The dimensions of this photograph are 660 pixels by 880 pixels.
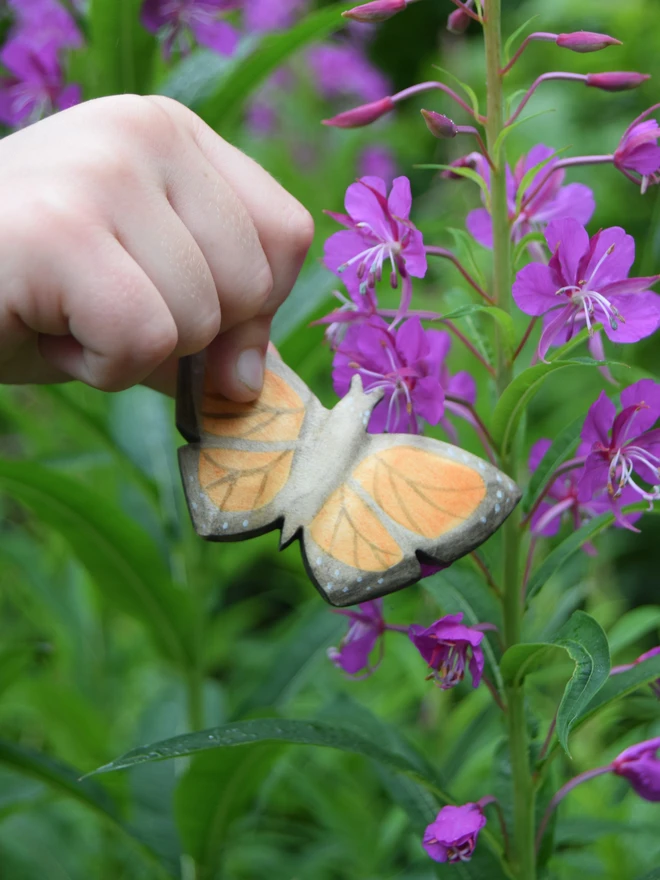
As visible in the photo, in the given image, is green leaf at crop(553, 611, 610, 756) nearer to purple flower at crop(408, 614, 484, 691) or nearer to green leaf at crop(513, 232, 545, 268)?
purple flower at crop(408, 614, 484, 691)

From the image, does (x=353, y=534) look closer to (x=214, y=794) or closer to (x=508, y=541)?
(x=508, y=541)

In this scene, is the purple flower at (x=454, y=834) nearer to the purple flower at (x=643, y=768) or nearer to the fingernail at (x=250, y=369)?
the purple flower at (x=643, y=768)

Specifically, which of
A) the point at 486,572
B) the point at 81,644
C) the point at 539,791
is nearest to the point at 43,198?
the point at 486,572

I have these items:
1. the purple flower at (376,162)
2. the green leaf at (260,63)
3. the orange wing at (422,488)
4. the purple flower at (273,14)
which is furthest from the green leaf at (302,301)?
the purple flower at (376,162)

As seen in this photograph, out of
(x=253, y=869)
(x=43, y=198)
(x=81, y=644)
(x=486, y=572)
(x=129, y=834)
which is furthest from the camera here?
(x=81, y=644)

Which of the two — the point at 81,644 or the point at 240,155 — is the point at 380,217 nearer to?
the point at 240,155

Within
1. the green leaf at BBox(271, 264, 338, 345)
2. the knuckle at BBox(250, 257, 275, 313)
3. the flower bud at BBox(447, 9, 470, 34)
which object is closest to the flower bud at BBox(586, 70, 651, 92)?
the flower bud at BBox(447, 9, 470, 34)
